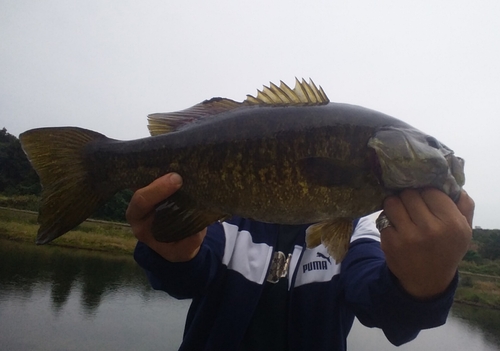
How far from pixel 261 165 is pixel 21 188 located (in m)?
29.8

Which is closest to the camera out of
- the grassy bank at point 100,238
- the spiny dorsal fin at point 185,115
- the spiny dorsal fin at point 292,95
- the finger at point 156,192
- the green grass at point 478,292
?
the finger at point 156,192

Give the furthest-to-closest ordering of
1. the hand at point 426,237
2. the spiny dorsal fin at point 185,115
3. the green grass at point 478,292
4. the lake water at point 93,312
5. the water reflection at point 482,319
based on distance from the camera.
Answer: the green grass at point 478,292 < the water reflection at point 482,319 < the lake water at point 93,312 < the spiny dorsal fin at point 185,115 < the hand at point 426,237

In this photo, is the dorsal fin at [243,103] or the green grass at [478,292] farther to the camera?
the green grass at [478,292]

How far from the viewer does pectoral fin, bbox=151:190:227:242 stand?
7.10 feet

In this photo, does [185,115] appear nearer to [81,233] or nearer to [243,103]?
[243,103]

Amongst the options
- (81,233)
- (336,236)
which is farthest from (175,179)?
(81,233)

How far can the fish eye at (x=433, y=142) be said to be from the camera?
1931mm

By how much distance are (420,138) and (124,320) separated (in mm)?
11727

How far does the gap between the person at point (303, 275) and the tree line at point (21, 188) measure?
65.6ft

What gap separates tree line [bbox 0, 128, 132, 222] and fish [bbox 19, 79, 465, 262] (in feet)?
67.2

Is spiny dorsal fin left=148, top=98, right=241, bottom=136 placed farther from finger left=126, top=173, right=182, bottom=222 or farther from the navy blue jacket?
the navy blue jacket

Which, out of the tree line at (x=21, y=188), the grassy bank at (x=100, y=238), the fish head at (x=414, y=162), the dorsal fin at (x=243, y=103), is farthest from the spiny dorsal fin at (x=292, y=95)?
the tree line at (x=21, y=188)

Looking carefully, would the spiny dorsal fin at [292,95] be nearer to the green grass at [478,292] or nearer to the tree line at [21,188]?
the tree line at [21,188]

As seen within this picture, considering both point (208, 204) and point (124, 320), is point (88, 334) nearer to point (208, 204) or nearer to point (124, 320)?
point (124, 320)
